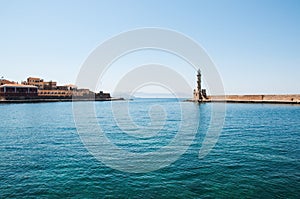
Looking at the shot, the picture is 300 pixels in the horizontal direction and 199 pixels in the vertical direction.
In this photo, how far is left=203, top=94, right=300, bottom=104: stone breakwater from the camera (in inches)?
3991

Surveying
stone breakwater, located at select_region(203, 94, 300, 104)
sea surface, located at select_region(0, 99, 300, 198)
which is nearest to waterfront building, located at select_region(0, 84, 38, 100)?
stone breakwater, located at select_region(203, 94, 300, 104)

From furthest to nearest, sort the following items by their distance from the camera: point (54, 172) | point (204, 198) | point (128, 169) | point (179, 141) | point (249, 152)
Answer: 1. point (179, 141)
2. point (249, 152)
3. point (128, 169)
4. point (54, 172)
5. point (204, 198)

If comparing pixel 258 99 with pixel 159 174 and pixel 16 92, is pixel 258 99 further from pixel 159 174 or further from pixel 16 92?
pixel 16 92

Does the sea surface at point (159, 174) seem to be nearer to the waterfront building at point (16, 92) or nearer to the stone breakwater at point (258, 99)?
the stone breakwater at point (258, 99)

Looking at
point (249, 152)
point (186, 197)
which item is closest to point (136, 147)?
point (249, 152)

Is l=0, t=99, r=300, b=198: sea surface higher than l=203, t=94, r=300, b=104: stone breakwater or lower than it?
lower

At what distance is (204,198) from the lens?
1143 cm

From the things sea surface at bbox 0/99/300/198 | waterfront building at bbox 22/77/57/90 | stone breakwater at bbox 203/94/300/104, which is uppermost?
waterfront building at bbox 22/77/57/90

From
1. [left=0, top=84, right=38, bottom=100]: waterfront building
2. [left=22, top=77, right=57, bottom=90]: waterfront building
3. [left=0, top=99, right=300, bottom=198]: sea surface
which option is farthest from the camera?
[left=22, top=77, right=57, bottom=90]: waterfront building

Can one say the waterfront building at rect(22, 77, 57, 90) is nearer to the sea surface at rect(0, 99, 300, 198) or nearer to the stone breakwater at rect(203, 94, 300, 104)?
the stone breakwater at rect(203, 94, 300, 104)

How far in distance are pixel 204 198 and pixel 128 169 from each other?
21.2 ft

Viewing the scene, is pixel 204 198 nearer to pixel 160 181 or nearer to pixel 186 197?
pixel 186 197

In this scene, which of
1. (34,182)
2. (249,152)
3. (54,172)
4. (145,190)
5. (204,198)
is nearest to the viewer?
(204,198)

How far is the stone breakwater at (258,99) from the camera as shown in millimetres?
101363
